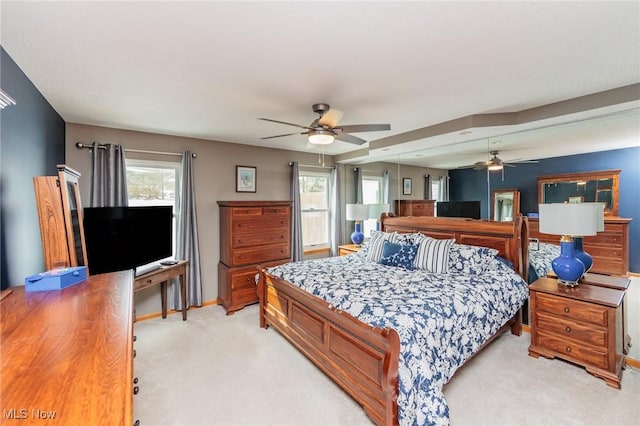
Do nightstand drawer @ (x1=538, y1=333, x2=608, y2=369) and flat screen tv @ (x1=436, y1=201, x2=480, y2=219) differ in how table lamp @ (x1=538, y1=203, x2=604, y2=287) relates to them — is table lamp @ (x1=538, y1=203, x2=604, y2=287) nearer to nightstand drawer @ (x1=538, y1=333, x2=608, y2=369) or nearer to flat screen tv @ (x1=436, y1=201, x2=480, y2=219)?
nightstand drawer @ (x1=538, y1=333, x2=608, y2=369)

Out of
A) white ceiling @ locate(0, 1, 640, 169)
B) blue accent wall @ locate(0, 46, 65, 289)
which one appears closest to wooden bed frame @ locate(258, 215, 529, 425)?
white ceiling @ locate(0, 1, 640, 169)

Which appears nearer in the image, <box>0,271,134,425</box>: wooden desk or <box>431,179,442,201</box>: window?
<box>0,271,134,425</box>: wooden desk

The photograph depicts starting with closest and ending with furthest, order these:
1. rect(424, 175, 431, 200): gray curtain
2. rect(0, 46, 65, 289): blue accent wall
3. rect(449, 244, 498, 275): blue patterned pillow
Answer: rect(0, 46, 65, 289): blue accent wall
rect(449, 244, 498, 275): blue patterned pillow
rect(424, 175, 431, 200): gray curtain

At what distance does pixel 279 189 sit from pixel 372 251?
6.78 ft

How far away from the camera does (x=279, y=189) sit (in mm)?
4961

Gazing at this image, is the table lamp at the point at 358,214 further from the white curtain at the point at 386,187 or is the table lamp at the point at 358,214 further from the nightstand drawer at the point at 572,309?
the nightstand drawer at the point at 572,309

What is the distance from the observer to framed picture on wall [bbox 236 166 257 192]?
450cm

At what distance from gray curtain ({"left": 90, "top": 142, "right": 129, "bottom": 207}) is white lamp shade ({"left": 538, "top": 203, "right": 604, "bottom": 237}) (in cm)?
474

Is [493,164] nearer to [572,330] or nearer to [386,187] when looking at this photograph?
[386,187]

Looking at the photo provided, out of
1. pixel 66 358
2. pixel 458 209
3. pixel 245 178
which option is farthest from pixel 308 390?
pixel 245 178

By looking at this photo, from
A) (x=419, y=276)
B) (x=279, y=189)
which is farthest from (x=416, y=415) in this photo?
(x=279, y=189)

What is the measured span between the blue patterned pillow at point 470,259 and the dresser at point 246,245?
8.09 feet

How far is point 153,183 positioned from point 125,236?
1.18 metres

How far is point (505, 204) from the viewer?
327cm
